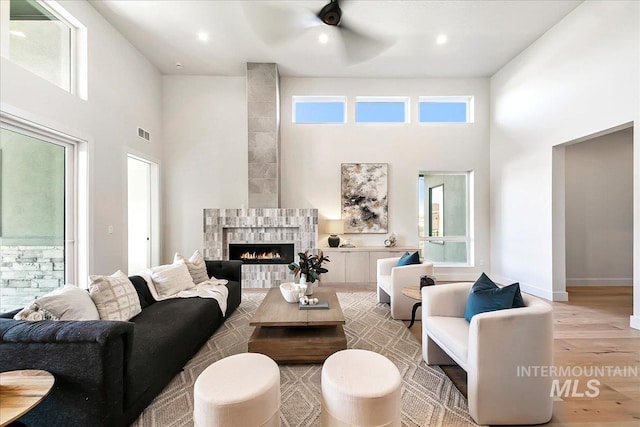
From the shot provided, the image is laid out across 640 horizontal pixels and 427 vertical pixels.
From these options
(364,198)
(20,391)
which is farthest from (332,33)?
(20,391)

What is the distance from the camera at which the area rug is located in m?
1.82

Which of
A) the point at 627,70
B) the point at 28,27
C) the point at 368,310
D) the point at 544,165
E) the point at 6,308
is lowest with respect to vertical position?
the point at 368,310

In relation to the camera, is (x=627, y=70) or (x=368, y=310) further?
(x=368, y=310)

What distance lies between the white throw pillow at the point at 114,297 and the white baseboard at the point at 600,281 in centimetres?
698

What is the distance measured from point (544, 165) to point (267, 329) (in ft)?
16.5

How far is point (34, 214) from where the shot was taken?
319cm

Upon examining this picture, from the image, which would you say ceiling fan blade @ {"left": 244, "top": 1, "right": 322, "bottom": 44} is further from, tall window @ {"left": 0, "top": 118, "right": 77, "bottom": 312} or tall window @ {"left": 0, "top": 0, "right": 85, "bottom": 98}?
tall window @ {"left": 0, "top": 118, "right": 77, "bottom": 312}

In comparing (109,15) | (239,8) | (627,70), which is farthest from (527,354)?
(109,15)

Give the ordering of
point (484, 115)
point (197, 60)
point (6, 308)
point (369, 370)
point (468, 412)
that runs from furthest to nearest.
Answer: point (484, 115)
point (197, 60)
point (6, 308)
point (468, 412)
point (369, 370)

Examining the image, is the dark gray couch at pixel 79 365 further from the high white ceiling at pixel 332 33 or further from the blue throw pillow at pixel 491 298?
the high white ceiling at pixel 332 33

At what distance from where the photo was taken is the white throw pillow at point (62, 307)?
68.2 inches

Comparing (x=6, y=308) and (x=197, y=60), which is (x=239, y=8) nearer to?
(x=197, y=60)

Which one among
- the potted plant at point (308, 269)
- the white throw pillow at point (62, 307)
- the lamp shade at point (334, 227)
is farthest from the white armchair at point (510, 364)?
the lamp shade at point (334, 227)

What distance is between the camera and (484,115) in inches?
237
